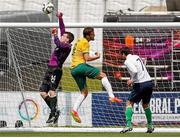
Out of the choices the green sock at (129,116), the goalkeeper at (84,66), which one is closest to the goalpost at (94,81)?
the goalkeeper at (84,66)

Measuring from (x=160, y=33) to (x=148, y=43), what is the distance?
0.84 meters

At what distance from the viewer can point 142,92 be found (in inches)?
712

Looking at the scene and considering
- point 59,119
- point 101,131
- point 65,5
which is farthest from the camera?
point 65,5

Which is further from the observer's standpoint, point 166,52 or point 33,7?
point 33,7

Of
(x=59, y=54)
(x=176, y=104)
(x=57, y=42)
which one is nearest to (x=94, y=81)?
(x=59, y=54)

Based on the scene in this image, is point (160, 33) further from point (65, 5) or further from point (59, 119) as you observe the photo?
point (65, 5)

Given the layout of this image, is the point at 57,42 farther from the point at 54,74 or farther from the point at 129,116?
the point at 129,116

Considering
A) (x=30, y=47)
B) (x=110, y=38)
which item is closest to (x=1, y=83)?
(x=30, y=47)

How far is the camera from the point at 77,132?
18672mm

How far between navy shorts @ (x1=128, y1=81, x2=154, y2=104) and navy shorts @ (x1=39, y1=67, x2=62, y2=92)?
2176 millimetres

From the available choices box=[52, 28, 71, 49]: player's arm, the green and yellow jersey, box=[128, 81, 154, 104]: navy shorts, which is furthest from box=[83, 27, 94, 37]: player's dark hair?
box=[128, 81, 154, 104]: navy shorts

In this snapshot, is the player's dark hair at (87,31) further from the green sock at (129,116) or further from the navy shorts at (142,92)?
the green sock at (129,116)

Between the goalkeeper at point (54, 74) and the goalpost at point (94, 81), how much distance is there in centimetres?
50

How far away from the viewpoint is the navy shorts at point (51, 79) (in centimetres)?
1986
